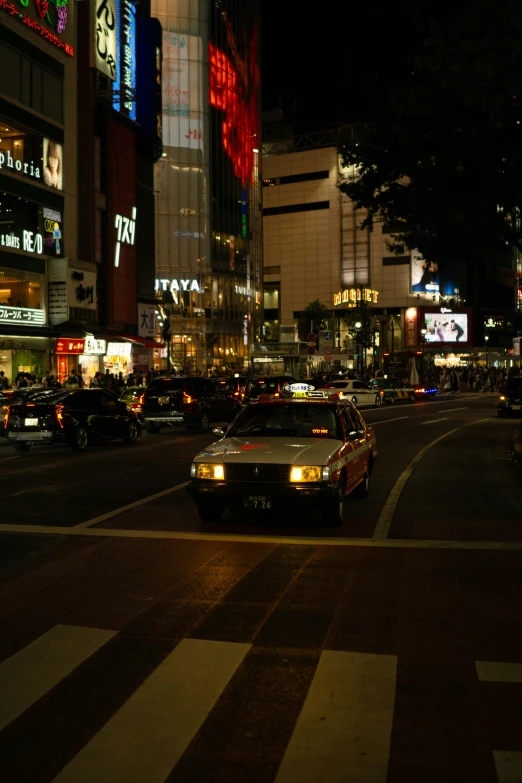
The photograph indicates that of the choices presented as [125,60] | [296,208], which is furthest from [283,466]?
[296,208]

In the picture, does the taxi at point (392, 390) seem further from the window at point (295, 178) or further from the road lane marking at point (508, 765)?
the window at point (295, 178)

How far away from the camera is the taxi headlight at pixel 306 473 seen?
10.6 m

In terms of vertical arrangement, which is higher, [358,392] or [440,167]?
[440,167]

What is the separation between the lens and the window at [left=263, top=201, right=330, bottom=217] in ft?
407

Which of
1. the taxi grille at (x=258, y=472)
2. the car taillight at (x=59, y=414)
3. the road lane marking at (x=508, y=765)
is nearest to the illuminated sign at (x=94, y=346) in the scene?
the car taillight at (x=59, y=414)

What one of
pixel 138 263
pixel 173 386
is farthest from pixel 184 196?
pixel 173 386

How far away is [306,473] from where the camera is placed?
34.7 ft

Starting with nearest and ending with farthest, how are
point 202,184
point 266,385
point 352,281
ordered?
point 266,385
point 202,184
point 352,281

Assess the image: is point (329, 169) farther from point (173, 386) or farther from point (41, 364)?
point (173, 386)

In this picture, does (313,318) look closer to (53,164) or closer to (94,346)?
(94,346)

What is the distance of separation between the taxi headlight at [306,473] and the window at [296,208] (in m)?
116

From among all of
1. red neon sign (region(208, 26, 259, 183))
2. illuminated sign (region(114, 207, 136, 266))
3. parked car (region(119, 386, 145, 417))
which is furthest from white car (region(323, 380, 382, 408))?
red neon sign (region(208, 26, 259, 183))

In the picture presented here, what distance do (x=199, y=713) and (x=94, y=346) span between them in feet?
143

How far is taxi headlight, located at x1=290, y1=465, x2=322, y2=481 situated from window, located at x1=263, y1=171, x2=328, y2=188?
116 m
